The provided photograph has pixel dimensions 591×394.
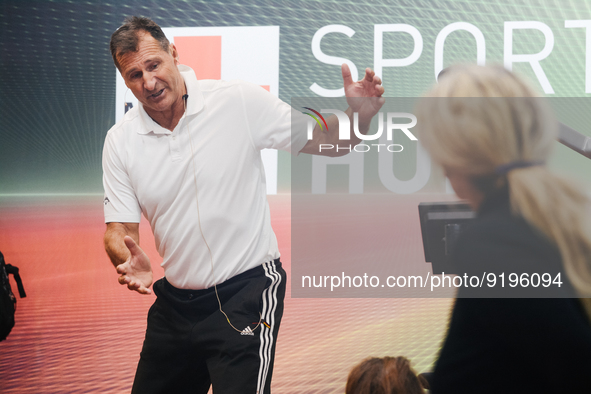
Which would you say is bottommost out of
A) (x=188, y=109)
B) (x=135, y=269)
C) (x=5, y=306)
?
(x=5, y=306)

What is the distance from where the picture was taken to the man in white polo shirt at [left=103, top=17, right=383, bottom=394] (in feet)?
5.56

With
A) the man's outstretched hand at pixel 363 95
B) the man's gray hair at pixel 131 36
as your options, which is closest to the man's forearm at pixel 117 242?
the man's gray hair at pixel 131 36

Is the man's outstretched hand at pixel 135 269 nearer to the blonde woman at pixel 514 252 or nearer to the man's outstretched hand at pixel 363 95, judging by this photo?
the man's outstretched hand at pixel 363 95

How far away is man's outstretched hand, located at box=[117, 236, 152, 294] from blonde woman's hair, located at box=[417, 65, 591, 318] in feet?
3.38

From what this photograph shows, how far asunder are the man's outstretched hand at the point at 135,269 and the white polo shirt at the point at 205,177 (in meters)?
0.15

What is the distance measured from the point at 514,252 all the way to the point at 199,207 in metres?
1.16

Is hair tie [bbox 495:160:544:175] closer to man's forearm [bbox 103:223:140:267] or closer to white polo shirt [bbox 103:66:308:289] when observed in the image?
white polo shirt [bbox 103:66:308:289]

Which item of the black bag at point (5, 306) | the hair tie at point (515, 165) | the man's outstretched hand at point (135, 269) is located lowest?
the black bag at point (5, 306)

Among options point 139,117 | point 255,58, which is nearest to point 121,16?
point 255,58

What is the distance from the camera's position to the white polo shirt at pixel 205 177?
178 centimetres

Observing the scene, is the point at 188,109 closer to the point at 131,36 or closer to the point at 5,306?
the point at 131,36

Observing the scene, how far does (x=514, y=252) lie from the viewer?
902 millimetres

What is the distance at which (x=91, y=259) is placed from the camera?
2703 millimetres

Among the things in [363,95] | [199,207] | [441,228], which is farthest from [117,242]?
[441,228]
